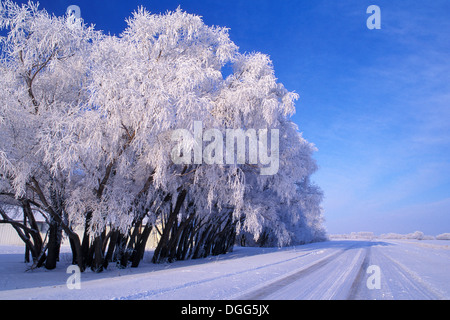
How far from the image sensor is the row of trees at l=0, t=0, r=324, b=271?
8.10 m

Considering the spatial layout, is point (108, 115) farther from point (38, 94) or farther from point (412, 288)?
point (412, 288)

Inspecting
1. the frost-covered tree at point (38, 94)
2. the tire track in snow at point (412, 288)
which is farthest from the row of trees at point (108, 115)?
the tire track in snow at point (412, 288)

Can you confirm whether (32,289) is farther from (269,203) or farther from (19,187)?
(269,203)

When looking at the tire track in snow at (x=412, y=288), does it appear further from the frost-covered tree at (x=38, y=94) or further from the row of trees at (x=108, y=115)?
the frost-covered tree at (x=38, y=94)

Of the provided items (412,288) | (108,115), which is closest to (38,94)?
(108,115)

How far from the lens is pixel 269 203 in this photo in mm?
15742

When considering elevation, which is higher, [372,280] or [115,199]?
[115,199]

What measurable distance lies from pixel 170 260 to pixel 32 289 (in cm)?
846

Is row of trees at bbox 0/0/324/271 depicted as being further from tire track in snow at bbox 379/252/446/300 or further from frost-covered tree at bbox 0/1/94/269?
tire track in snow at bbox 379/252/446/300

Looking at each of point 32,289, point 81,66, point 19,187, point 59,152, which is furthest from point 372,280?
point 81,66

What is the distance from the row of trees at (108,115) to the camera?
26.6ft

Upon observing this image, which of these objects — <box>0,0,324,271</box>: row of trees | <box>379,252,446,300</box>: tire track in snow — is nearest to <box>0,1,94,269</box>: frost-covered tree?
<box>0,0,324,271</box>: row of trees

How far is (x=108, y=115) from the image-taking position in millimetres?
8539

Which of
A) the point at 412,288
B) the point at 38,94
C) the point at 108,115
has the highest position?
the point at 38,94
